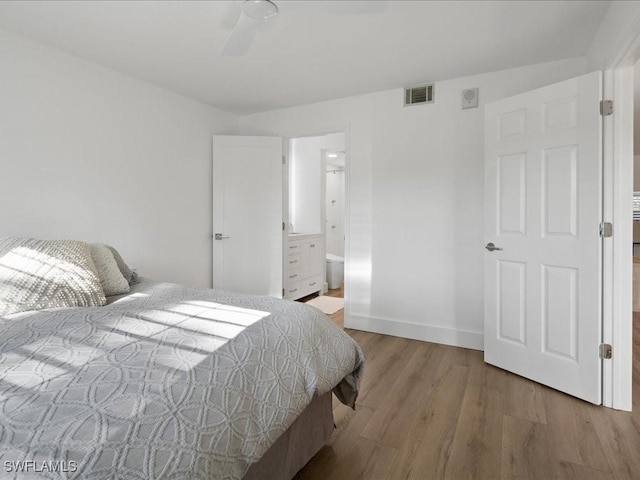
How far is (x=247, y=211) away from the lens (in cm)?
383

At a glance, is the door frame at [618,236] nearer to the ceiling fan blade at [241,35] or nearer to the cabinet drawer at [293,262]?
the ceiling fan blade at [241,35]

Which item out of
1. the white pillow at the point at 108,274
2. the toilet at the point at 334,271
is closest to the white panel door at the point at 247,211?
the white pillow at the point at 108,274

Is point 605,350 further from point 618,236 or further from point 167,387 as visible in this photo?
point 167,387

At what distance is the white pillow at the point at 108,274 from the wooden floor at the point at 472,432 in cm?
140

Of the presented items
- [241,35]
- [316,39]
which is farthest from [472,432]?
[316,39]

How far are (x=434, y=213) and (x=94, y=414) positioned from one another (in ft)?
9.50

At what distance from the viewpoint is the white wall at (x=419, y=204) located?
298cm

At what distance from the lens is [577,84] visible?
2.14 m

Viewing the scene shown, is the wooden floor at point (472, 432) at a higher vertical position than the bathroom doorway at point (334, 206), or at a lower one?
lower

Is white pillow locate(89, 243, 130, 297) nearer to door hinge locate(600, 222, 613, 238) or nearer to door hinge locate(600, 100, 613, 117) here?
door hinge locate(600, 222, 613, 238)

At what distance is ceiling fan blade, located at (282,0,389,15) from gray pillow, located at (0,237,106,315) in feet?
5.53

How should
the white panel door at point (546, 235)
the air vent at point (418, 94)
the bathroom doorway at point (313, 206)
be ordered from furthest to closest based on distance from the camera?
the bathroom doorway at point (313, 206) < the air vent at point (418, 94) < the white panel door at point (546, 235)

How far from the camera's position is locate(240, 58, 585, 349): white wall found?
9.77ft

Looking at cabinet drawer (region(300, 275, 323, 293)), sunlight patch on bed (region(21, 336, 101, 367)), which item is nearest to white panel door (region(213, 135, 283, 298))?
cabinet drawer (region(300, 275, 323, 293))
